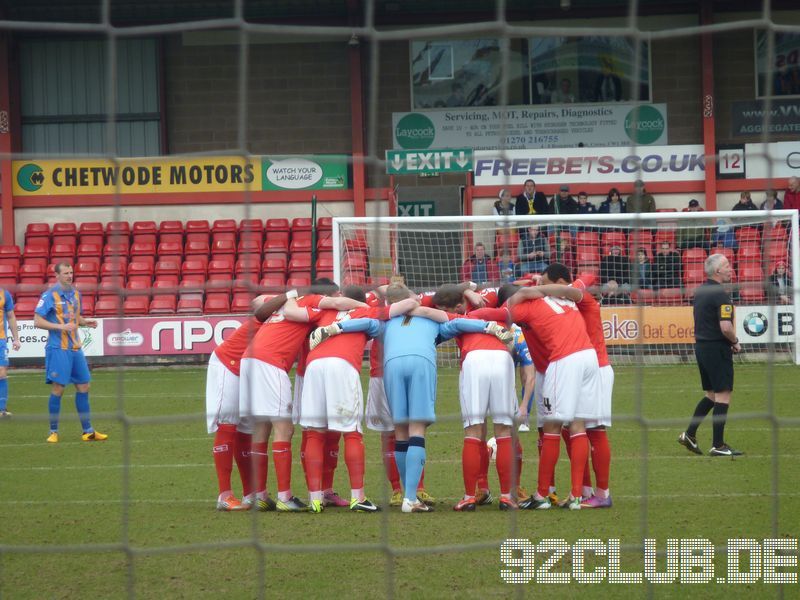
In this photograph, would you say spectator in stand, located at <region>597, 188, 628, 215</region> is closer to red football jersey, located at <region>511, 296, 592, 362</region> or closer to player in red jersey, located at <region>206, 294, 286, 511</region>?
red football jersey, located at <region>511, 296, 592, 362</region>

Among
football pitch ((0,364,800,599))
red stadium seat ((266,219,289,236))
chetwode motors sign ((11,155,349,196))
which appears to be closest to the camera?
football pitch ((0,364,800,599))

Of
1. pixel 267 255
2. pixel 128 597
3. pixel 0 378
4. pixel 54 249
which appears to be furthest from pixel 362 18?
pixel 128 597

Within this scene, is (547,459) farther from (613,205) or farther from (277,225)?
(613,205)

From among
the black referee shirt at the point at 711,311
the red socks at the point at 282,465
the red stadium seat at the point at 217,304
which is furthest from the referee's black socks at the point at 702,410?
the red stadium seat at the point at 217,304

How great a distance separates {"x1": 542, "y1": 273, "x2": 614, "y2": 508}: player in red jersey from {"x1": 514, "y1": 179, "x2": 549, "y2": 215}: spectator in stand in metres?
6.61

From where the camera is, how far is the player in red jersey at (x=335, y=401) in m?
6.46

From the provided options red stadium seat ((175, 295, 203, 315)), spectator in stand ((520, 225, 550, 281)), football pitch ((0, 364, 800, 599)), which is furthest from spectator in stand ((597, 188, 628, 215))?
red stadium seat ((175, 295, 203, 315))

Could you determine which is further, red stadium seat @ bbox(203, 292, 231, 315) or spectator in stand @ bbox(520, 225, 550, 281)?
red stadium seat @ bbox(203, 292, 231, 315)

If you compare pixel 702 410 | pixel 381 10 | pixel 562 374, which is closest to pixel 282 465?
pixel 562 374

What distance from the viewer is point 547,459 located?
6.43 meters

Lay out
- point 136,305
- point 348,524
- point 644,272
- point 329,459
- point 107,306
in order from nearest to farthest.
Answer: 1. point 348,524
2. point 329,459
3. point 644,272
4. point 107,306
5. point 136,305

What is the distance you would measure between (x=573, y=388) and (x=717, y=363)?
2347 mm

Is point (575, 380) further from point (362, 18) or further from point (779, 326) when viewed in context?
point (362, 18)

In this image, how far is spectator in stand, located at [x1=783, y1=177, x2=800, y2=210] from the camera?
13023 millimetres
